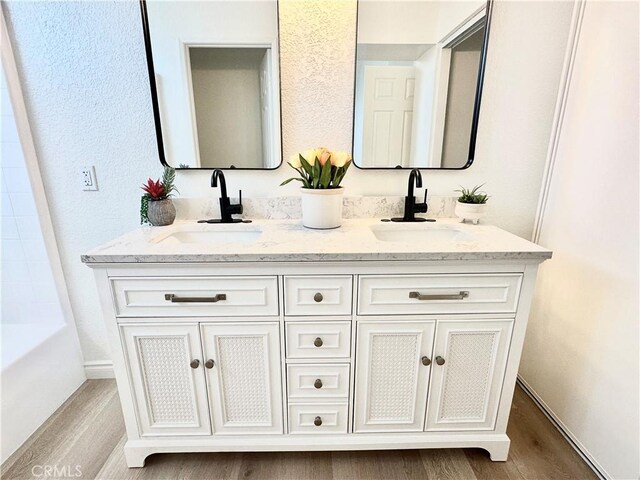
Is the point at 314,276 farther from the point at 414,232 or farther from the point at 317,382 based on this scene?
the point at 414,232

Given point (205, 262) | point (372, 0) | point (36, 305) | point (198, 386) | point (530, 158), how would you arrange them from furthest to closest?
point (36, 305) < point (530, 158) < point (372, 0) < point (198, 386) < point (205, 262)

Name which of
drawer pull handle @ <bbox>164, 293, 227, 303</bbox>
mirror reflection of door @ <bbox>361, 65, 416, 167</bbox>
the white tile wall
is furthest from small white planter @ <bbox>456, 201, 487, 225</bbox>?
the white tile wall

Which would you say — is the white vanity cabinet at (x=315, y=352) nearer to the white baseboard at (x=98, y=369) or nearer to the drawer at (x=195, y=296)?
the drawer at (x=195, y=296)

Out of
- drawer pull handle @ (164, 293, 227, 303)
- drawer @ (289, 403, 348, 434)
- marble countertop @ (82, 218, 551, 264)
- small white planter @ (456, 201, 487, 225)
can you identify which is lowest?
drawer @ (289, 403, 348, 434)

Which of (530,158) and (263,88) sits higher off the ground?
(263,88)

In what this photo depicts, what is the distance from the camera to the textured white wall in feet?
4.36

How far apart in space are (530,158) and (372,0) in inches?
39.7

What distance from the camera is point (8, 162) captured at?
140 centimetres

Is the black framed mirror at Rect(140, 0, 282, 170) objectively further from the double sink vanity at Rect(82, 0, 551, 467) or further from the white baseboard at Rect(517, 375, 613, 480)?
the white baseboard at Rect(517, 375, 613, 480)

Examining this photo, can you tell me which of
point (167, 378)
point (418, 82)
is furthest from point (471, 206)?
point (167, 378)

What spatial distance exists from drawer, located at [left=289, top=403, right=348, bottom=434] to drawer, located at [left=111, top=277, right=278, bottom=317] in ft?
1.40

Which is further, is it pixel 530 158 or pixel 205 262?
pixel 530 158

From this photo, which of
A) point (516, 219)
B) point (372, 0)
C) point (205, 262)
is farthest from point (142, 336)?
point (516, 219)

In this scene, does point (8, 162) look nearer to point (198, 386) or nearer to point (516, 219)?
point (198, 386)
